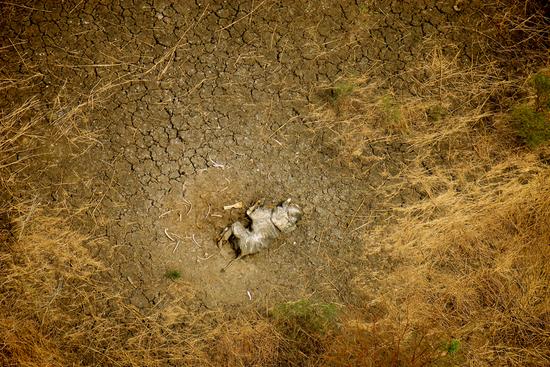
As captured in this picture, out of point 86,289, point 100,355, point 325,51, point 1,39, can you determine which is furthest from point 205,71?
point 100,355

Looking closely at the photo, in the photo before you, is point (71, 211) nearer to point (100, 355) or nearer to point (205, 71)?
point (100, 355)

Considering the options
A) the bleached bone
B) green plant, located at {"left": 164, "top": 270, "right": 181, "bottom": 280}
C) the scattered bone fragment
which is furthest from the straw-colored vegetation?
the scattered bone fragment

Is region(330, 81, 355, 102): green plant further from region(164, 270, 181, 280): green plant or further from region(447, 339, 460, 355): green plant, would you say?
region(447, 339, 460, 355): green plant

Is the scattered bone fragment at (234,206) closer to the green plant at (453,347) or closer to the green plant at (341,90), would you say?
the green plant at (341,90)

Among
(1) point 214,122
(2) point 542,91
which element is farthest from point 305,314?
(2) point 542,91

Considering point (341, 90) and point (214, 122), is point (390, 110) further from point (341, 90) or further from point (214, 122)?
point (214, 122)

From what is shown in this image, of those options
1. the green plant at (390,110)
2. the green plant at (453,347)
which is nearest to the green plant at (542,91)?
the green plant at (390,110)
